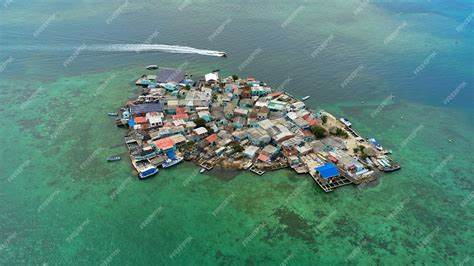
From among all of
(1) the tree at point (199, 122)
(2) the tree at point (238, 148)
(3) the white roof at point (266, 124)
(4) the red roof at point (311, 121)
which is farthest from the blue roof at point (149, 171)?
(4) the red roof at point (311, 121)

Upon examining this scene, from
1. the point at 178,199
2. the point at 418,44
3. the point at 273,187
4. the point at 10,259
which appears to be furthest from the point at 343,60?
the point at 10,259

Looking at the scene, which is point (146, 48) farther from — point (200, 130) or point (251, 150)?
point (251, 150)

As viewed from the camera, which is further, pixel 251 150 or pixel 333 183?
pixel 251 150

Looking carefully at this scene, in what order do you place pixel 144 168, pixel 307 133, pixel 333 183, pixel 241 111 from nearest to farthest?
pixel 333 183
pixel 144 168
pixel 307 133
pixel 241 111

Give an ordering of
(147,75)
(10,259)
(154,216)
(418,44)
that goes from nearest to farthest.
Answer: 1. (10,259)
2. (154,216)
3. (147,75)
4. (418,44)

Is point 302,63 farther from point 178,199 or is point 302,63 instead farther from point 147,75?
point 178,199

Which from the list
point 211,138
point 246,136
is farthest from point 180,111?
point 246,136
